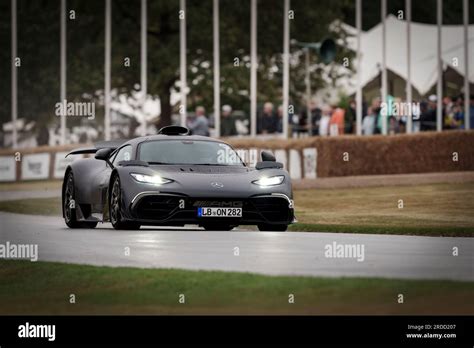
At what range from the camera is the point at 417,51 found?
180 feet

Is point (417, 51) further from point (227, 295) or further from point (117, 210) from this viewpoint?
point (227, 295)

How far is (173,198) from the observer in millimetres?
19641

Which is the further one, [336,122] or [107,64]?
[107,64]

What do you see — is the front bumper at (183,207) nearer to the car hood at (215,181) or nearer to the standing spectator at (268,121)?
the car hood at (215,181)

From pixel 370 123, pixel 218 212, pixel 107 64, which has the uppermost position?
pixel 107 64

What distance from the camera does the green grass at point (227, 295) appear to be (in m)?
13.6

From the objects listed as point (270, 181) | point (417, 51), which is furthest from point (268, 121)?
point (270, 181)

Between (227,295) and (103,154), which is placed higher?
(103,154)

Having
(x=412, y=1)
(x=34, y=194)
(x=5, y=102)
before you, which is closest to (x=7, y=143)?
(x=5, y=102)

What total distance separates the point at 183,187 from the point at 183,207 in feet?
0.84

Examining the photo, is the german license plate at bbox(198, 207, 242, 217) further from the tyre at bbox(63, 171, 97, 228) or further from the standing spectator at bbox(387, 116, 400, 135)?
the standing spectator at bbox(387, 116, 400, 135)

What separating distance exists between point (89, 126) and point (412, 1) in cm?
1743
